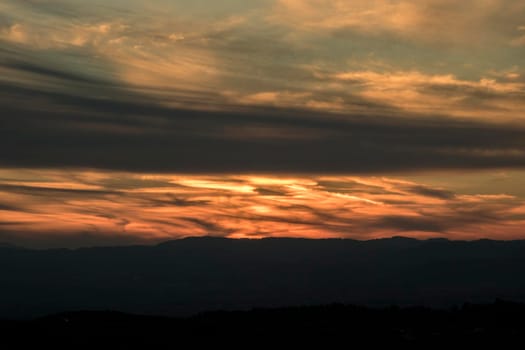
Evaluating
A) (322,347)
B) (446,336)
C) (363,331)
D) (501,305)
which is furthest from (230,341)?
(501,305)

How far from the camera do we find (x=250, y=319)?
189 ft

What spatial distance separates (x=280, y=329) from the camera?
5369cm

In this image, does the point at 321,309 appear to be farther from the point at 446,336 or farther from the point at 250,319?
the point at 446,336

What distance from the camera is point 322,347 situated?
159 ft

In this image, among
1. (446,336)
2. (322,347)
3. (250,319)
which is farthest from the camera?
(250,319)

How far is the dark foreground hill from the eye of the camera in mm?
48969

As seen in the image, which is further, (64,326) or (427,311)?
(427,311)

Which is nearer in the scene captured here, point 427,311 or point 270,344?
point 270,344

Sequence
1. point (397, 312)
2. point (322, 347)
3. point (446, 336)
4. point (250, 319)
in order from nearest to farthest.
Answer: point (322, 347) < point (446, 336) < point (250, 319) < point (397, 312)

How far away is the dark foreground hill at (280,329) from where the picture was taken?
161 ft

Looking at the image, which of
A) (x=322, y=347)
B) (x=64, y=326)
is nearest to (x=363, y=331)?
(x=322, y=347)

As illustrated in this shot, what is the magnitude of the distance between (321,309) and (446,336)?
46.2ft

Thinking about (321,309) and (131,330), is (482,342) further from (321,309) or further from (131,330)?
(131,330)

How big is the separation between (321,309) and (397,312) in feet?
21.0
